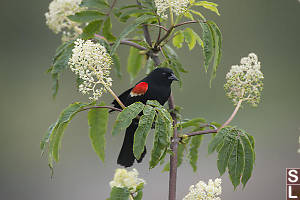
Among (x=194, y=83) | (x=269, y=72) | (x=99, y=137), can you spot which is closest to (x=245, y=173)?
(x=99, y=137)

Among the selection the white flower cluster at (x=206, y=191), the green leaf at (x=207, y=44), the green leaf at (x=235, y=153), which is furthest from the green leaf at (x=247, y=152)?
the green leaf at (x=207, y=44)

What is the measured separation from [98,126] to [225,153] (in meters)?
0.36

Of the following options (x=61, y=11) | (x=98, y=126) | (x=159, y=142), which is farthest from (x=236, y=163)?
(x=61, y=11)

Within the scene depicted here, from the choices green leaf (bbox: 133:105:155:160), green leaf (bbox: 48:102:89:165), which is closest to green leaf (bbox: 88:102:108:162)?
green leaf (bbox: 48:102:89:165)

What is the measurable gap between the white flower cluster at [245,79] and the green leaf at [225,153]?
162mm

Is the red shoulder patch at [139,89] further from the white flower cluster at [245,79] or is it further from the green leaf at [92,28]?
the white flower cluster at [245,79]

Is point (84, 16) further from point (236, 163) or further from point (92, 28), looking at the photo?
point (236, 163)

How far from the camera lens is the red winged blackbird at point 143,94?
56.7 inches

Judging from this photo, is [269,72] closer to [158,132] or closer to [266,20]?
[266,20]

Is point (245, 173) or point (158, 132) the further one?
point (245, 173)

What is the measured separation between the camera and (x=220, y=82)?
186 inches

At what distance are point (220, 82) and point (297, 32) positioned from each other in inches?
48.2

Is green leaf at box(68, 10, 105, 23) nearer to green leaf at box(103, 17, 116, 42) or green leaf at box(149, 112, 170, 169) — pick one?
green leaf at box(103, 17, 116, 42)

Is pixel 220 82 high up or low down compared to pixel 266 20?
down
